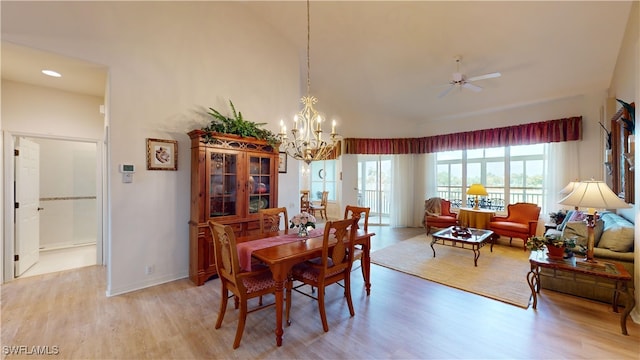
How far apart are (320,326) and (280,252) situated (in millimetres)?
792

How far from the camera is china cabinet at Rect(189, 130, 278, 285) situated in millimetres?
3262

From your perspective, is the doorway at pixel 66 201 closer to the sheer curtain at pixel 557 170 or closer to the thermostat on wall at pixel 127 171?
the thermostat on wall at pixel 127 171

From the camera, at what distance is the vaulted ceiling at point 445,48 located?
323cm

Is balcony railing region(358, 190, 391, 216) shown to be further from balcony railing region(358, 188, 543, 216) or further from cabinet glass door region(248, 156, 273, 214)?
cabinet glass door region(248, 156, 273, 214)

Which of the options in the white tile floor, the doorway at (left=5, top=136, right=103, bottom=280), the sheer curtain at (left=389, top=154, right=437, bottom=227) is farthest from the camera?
the sheer curtain at (left=389, top=154, right=437, bottom=227)

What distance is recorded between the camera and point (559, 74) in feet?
14.2

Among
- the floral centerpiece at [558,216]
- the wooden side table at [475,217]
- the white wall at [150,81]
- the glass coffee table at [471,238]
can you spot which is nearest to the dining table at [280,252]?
the white wall at [150,81]

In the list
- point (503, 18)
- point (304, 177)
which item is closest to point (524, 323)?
point (503, 18)

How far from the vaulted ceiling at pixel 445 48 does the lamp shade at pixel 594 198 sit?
2.22 metres

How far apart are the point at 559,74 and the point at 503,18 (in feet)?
6.33

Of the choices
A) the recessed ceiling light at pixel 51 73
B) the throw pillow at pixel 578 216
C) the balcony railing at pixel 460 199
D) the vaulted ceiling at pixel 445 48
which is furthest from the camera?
the balcony railing at pixel 460 199

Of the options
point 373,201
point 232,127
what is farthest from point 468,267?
point 373,201

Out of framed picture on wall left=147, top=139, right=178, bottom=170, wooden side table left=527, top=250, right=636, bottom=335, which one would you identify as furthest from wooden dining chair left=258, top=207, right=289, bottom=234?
wooden side table left=527, top=250, right=636, bottom=335

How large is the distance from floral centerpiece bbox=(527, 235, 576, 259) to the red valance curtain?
123 inches
